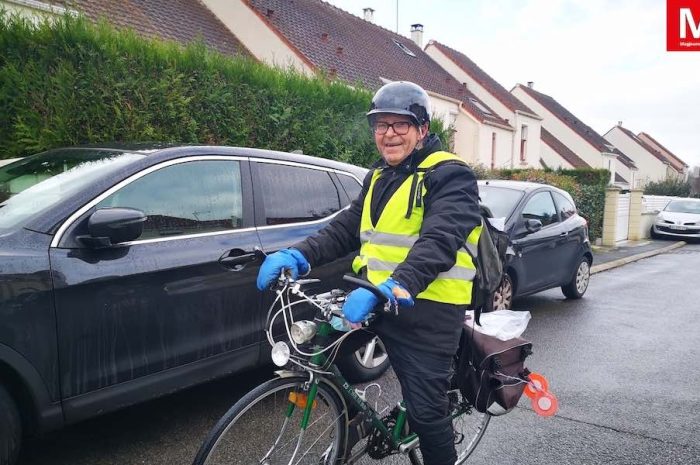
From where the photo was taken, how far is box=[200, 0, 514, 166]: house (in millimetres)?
16797

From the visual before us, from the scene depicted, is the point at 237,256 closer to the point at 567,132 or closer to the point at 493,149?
the point at 493,149

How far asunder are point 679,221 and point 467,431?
20.3 meters

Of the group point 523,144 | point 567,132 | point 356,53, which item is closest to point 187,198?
point 356,53

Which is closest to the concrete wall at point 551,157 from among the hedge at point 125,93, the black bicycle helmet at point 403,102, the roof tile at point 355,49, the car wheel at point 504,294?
the roof tile at point 355,49

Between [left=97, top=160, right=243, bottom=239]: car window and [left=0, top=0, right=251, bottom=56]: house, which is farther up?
[left=0, top=0, right=251, bottom=56]: house

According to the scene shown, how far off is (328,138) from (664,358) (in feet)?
16.8

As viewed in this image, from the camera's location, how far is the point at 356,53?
20844mm

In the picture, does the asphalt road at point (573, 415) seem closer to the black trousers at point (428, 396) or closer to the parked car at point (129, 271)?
the parked car at point (129, 271)

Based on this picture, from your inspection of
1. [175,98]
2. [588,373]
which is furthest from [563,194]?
[175,98]

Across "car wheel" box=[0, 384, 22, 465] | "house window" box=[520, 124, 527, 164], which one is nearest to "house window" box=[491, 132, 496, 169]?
"house window" box=[520, 124, 527, 164]

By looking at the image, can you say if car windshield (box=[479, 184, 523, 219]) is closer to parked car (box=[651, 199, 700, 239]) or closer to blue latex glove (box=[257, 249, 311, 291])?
blue latex glove (box=[257, 249, 311, 291])

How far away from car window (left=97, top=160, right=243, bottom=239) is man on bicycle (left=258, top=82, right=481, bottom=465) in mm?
1100

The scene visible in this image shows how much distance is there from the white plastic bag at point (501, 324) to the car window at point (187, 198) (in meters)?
1.71

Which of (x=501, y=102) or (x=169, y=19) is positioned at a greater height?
(x=169, y=19)
